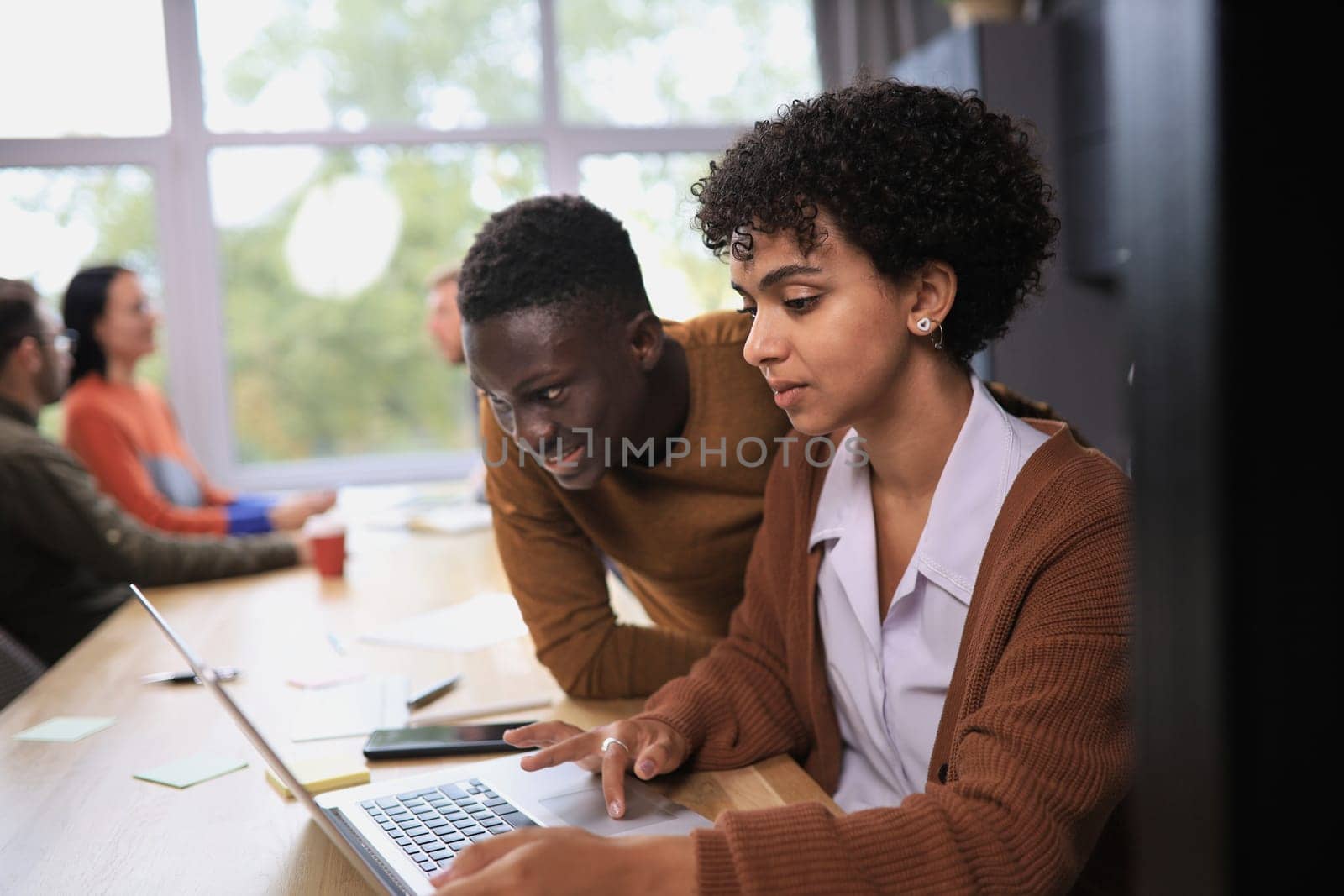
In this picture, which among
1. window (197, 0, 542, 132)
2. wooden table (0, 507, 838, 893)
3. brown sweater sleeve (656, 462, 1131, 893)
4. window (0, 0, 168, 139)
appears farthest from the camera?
window (197, 0, 542, 132)

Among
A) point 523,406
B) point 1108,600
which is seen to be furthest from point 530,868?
point 523,406

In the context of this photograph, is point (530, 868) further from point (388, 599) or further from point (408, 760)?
point (388, 599)

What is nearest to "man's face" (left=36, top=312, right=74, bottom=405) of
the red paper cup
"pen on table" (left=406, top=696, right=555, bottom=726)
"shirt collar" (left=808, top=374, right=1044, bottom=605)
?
the red paper cup

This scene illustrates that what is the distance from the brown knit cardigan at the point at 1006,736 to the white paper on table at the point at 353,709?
36 cm

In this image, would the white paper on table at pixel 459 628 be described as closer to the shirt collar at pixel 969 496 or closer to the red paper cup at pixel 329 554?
the red paper cup at pixel 329 554

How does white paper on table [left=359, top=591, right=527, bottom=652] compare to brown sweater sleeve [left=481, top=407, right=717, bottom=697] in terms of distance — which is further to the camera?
white paper on table [left=359, top=591, right=527, bottom=652]

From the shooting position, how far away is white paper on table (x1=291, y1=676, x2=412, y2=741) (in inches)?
53.0

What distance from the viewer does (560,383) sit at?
1.31 metres

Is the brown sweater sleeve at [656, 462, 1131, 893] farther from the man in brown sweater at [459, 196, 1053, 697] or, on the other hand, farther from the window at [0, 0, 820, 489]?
the window at [0, 0, 820, 489]

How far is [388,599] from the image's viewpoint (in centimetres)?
215

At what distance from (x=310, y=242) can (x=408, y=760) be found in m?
3.60

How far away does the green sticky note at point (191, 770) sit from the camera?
1209mm

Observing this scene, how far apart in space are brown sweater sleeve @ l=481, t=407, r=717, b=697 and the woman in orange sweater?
1625 mm

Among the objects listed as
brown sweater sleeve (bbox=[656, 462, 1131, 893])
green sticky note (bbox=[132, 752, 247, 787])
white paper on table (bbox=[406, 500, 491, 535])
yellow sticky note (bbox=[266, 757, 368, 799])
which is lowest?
white paper on table (bbox=[406, 500, 491, 535])
